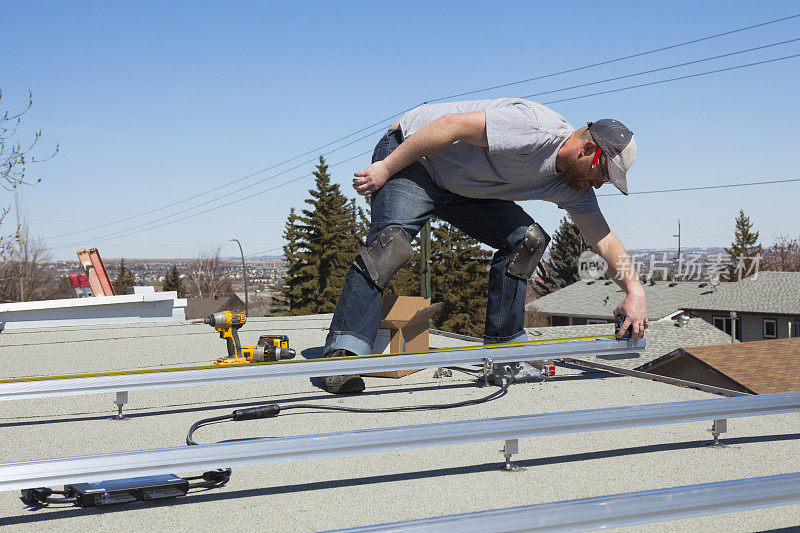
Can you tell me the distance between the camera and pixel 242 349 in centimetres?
505

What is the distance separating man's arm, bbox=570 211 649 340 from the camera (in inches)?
117

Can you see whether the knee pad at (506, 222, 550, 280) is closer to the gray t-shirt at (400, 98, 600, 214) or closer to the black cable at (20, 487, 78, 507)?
the gray t-shirt at (400, 98, 600, 214)

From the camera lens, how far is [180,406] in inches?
128

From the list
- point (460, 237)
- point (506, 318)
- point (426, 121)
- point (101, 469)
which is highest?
point (460, 237)

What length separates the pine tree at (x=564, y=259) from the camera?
60312 mm

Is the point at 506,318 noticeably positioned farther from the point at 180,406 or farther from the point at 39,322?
the point at 39,322

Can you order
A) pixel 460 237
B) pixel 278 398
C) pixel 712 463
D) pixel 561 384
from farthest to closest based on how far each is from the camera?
pixel 460 237
pixel 561 384
pixel 278 398
pixel 712 463

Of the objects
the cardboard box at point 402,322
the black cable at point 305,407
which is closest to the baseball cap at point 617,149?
the black cable at point 305,407

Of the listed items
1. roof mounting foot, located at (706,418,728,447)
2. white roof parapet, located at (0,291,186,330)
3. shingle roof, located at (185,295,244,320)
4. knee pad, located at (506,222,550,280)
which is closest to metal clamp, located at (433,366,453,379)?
knee pad, located at (506,222,550,280)

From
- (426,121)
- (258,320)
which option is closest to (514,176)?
(426,121)

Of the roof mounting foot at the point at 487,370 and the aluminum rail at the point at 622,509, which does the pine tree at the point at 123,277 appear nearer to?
the roof mounting foot at the point at 487,370

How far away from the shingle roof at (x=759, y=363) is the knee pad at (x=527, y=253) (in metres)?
1.41

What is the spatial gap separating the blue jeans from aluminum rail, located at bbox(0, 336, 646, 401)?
0.39 metres

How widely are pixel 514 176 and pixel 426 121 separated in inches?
20.6
